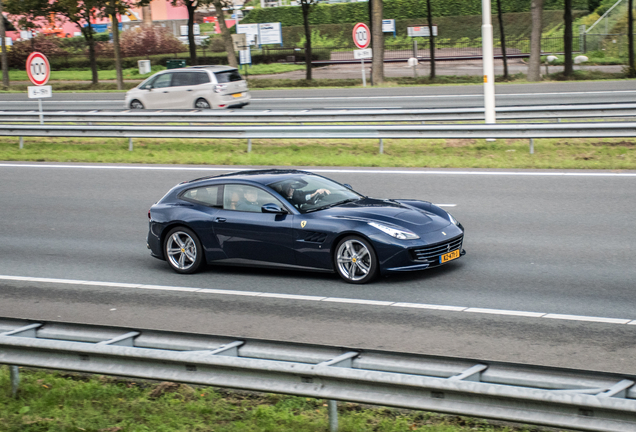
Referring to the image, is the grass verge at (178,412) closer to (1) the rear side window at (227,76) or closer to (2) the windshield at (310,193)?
(2) the windshield at (310,193)

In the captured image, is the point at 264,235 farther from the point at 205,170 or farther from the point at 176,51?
the point at 176,51

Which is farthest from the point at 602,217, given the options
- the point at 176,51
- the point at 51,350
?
the point at 176,51

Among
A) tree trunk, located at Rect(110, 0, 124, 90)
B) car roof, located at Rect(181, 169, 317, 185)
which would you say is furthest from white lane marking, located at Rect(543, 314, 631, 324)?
tree trunk, located at Rect(110, 0, 124, 90)

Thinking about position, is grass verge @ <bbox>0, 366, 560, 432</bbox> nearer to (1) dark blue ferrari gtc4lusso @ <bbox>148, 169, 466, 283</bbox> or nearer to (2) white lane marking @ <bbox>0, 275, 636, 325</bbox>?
(2) white lane marking @ <bbox>0, 275, 636, 325</bbox>

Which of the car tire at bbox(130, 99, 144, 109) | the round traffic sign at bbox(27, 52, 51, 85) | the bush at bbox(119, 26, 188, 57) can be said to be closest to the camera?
the round traffic sign at bbox(27, 52, 51, 85)

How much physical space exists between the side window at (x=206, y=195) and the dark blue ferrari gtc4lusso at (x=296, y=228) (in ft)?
0.05

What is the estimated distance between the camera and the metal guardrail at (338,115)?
1927 cm

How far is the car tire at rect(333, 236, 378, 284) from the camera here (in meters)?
8.96

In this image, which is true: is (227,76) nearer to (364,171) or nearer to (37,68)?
(37,68)

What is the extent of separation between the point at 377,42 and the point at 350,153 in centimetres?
1911

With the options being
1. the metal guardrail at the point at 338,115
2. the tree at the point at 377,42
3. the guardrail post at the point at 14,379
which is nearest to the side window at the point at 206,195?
the guardrail post at the point at 14,379

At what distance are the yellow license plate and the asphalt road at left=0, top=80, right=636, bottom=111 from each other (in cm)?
1685

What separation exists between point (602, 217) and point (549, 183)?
264cm

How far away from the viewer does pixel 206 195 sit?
1026 centimetres
